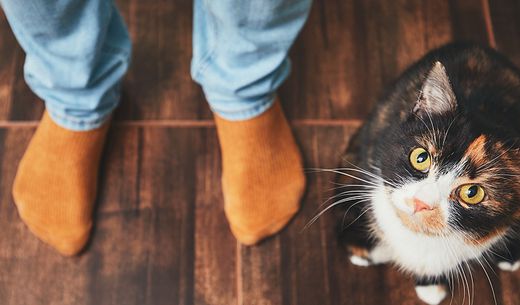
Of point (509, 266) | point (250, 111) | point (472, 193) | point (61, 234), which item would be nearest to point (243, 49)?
point (250, 111)

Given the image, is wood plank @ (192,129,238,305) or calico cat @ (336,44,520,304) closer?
calico cat @ (336,44,520,304)

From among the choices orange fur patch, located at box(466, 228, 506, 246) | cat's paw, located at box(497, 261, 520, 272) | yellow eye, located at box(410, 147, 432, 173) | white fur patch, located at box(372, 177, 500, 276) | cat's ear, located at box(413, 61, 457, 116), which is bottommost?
cat's paw, located at box(497, 261, 520, 272)

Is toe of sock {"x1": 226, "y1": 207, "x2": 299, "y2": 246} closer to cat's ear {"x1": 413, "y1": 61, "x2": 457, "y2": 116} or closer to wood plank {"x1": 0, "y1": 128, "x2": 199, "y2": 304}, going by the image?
wood plank {"x1": 0, "y1": 128, "x2": 199, "y2": 304}

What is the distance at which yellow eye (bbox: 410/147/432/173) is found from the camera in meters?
0.87

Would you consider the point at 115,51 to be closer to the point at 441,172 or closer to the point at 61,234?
the point at 61,234

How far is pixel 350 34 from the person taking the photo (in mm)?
1367

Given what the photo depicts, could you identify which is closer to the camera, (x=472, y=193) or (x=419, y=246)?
(x=472, y=193)

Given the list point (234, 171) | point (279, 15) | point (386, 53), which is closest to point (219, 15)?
point (279, 15)

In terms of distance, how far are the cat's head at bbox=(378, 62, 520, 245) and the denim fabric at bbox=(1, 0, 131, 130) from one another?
52cm

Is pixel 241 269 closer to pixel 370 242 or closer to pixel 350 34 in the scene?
pixel 370 242

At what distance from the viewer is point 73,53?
931 mm

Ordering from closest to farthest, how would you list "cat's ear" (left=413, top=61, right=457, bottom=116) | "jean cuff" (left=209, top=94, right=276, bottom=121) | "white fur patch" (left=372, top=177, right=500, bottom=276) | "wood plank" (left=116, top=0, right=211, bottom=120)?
"cat's ear" (left=413, top=61, right=457, bottom=116) → "white fur patch" (left=372, top=177, right=500, bottom=276) → "jean cuff" (left=209, top=94, right=276, bottom=121) → "wood plank" (left=116, top=0, right=211, bottom=120)

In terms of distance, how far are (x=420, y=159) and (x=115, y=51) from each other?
565mm

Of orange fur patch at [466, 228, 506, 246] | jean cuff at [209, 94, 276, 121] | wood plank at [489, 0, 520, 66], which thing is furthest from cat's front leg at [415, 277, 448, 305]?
wood plank at [489, 0, 520, 66]
